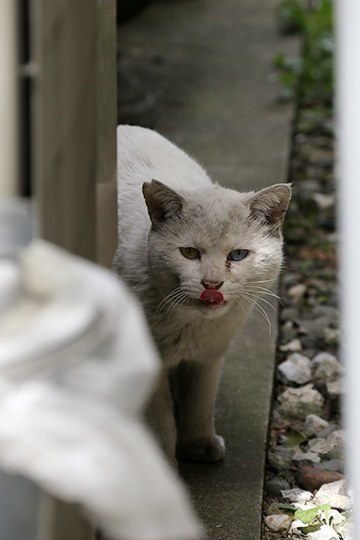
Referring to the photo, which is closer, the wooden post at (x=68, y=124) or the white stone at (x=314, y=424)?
the wooden post at (x=68, y=124)

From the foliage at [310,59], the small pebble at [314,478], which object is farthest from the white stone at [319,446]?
the foliage at [310,59]

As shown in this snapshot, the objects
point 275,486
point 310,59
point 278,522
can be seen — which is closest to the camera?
point 278,522

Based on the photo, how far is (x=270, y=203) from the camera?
2.77 m

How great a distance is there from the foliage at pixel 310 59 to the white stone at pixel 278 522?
419cm

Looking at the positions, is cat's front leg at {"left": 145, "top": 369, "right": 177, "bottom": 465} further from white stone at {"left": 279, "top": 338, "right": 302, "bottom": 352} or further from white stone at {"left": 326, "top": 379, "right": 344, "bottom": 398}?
white stone at {"left": 279, "top": 338, "right": 302, "bottom": 352}

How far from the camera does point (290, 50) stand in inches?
293

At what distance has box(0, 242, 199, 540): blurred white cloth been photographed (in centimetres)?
125

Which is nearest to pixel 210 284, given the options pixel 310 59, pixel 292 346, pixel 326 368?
pixel 326 368

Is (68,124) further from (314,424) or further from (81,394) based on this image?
(314,424)

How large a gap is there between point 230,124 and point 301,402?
300 centimetres

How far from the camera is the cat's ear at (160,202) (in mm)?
2660

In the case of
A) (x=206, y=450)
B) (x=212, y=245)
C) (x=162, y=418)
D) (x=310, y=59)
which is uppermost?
(x=310, y=59)

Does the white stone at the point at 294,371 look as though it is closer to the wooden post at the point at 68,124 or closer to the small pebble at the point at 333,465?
the small pebble at the point at 333,465

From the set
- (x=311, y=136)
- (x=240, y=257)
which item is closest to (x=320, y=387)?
(x=240, y=257)
